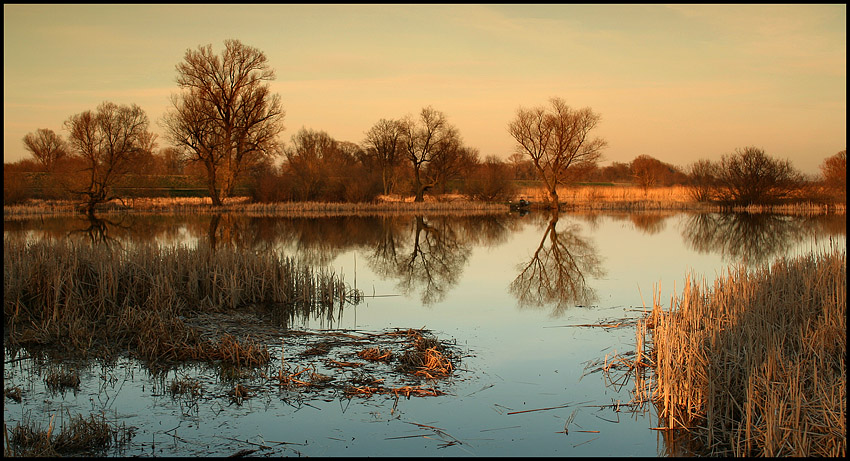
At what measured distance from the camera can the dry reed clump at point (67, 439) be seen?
13.8 feet

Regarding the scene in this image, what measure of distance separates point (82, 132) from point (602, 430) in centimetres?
3467

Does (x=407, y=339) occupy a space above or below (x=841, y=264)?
below

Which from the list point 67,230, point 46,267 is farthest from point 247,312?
point 67,230

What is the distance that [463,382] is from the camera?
598 centimetres

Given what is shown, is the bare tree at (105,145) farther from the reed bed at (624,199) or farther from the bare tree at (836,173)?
the bare tree at (836,173)

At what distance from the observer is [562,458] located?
14.6 feet

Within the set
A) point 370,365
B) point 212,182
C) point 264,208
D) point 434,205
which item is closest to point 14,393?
point 370,365

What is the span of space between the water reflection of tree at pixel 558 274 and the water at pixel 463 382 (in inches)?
2.1

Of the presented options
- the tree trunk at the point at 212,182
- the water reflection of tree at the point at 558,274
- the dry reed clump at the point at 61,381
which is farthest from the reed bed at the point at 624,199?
the dry reed clump at the point at 61,381

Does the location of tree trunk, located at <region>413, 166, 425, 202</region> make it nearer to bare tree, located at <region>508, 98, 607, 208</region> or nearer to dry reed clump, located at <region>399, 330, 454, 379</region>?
bare tree, located at <region>508, 98, 607, 208</region>

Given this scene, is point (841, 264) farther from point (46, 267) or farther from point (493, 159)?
point (493, 159)

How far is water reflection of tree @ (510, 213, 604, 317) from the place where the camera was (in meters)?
10.6

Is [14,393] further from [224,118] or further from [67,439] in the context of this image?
[224,118]

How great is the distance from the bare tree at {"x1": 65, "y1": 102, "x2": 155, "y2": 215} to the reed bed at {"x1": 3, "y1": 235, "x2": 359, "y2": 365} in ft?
86.7
